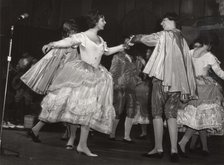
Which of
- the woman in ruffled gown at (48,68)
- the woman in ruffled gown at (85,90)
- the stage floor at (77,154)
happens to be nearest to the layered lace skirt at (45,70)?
the woman in ruffled gown at (48,68)

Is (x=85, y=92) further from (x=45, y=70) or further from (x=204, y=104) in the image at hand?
(x=204, y=104)

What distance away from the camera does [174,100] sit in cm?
366

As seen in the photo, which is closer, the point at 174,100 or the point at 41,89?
the point at 174,100

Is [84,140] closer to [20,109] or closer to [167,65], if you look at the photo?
[167,65]

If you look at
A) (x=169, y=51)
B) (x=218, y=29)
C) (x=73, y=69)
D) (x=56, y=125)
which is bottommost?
(x=56, y=125)

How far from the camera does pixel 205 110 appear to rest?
13.8 ft

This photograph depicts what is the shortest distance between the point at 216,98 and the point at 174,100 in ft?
2.94

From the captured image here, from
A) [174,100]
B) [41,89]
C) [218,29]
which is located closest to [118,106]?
[41,89]

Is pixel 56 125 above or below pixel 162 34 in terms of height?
below

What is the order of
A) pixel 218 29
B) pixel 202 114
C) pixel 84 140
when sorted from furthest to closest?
pixel 218 29 < pixel 202 114 < pixel 84 140

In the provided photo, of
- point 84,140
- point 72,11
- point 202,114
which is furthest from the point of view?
point 72,11

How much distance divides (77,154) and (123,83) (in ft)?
6.39

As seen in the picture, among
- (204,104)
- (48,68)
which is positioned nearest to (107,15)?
(48,68)

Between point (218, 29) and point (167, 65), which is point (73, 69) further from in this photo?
point (218, 29)
